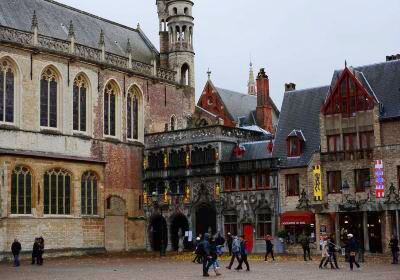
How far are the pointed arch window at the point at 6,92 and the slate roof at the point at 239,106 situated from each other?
32101 mm

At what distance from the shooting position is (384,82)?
50125 millimetres

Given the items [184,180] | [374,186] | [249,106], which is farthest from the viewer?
[249,106]

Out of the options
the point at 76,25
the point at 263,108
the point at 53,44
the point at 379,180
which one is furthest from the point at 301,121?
the point at 76,25

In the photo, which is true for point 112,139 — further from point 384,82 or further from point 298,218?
point 384,82

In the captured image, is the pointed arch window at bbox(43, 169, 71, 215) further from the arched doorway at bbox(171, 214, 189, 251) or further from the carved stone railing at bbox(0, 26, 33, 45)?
the carved stone railing at bbox(0, 26, 33, 45)

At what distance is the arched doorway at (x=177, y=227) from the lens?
190 feet

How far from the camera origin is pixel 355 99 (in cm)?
4925

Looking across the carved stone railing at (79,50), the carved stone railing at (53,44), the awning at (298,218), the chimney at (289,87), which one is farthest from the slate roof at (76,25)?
the awning at (298,218)

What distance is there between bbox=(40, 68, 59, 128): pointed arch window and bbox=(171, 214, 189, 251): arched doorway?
12.4m

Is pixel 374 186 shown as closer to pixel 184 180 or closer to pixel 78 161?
pixel 184 180

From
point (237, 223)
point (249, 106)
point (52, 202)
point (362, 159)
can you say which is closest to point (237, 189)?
point (237, 223)

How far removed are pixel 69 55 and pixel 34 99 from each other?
484 centimetres

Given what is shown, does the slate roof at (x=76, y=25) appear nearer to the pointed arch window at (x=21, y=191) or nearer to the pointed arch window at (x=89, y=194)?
the pointed arch window at (x=21, y=191)

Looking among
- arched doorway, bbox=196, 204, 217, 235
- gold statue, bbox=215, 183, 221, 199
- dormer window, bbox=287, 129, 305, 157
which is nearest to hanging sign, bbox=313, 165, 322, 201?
dormer window, bbox=287, 129, 305, 157
